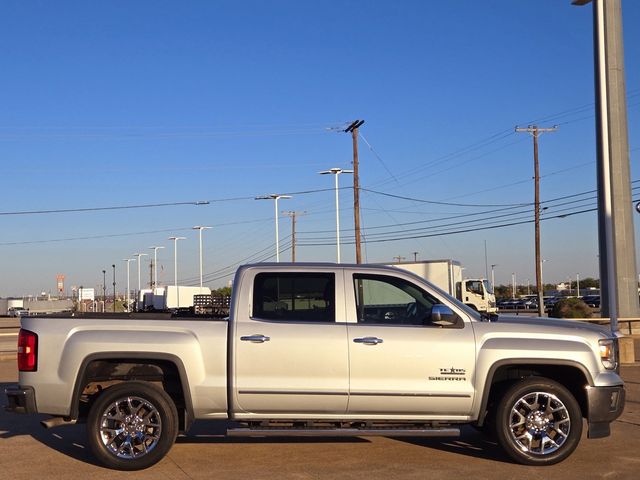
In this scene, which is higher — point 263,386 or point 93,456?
point 263,386

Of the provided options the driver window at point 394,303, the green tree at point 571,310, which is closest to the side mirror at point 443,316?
the driver window at point 394,303

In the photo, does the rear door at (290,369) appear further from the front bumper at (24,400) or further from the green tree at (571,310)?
the green tree at (571,310)

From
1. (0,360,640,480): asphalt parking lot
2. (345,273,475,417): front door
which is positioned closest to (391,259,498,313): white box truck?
(0,360,640,480): asphalt parking lot

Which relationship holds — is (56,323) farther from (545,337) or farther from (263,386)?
(545,337)

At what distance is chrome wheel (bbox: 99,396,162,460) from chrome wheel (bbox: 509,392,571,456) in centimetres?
345

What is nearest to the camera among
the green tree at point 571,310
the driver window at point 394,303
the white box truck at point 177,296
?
the driver window at point 394,303

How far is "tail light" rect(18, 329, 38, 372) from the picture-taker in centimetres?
723

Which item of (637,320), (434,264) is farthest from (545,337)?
(434,264)

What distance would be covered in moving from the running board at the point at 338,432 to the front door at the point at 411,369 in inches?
6.3

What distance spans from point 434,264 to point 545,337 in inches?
1200

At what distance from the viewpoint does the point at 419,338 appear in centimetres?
733

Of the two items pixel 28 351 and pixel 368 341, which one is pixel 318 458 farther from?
pixel 28 351

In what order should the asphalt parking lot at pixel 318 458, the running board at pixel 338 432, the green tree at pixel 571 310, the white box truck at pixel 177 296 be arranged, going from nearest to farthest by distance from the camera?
the asphalt parking lot at pixel 318 458 < the running board at pixel 338 432 < the green tree at pixel 571 310 < the white box truck at pixel 177 296

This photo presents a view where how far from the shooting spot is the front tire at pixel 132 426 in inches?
284
